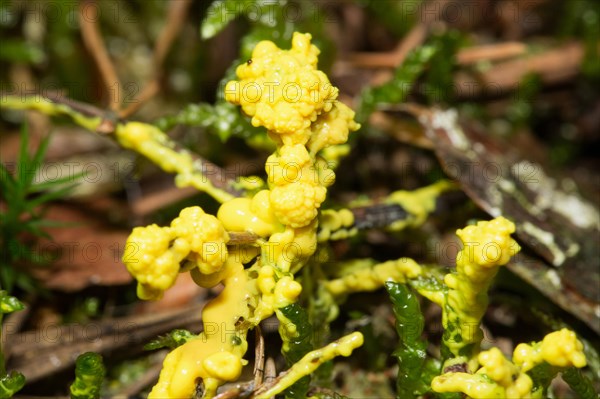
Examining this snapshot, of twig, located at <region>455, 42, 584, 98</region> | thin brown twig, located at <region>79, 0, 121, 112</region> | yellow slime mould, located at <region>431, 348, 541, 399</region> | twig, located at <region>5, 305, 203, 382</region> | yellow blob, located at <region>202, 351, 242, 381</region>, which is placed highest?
thin brown twig, located at <region>79, 0, 121, 112</region>

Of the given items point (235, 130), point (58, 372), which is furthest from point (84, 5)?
point (58, 372)

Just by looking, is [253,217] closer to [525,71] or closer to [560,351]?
[560,351]

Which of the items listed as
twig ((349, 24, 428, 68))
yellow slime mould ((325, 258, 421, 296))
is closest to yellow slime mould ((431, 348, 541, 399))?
yellow slime mould ((325, 258, 421, 296))

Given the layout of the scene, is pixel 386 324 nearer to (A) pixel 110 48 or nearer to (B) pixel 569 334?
(B) pixel 569 334

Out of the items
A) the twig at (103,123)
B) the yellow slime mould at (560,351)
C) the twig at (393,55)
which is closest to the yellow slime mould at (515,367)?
the yellow slime mould at (560,351)

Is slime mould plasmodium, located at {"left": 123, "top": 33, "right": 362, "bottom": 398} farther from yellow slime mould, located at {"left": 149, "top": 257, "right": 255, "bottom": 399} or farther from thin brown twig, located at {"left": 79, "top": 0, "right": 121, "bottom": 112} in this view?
thin brown twig, located at {"left": 79, "top": 0, "right": 121, "bottom": 112}

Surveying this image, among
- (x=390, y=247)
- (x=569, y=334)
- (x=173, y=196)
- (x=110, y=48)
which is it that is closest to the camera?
(x=569, y=334)
